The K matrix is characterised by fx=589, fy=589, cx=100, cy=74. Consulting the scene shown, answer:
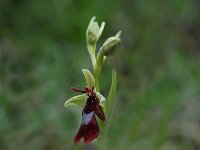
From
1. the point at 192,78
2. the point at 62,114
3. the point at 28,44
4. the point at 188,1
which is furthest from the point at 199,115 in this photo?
the point at 188,1

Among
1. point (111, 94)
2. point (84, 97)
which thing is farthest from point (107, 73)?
point (111, 94)

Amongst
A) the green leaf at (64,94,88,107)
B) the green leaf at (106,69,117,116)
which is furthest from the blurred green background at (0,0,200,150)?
the green leaf at (106,69,117,116)

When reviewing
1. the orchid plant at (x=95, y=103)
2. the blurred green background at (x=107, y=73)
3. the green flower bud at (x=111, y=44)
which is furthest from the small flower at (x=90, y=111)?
the blurred green background at (x=107, y=73)

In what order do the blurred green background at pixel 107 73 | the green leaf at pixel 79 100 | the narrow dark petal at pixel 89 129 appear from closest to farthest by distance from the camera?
the narrow dark petal at pixel 89 129, the green leaf at pixel 79 100, the blurred green background at pixel 107 73

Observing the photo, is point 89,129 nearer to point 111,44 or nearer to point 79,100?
point 79,100

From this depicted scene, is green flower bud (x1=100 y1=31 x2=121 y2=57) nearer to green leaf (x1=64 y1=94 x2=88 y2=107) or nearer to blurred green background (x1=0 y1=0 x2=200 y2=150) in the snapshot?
green leaf (x1=64 y1=94 x2=88 y2=107)

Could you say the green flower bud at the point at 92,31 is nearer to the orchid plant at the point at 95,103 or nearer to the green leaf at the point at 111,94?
the orchid plant at the point at 95,103
